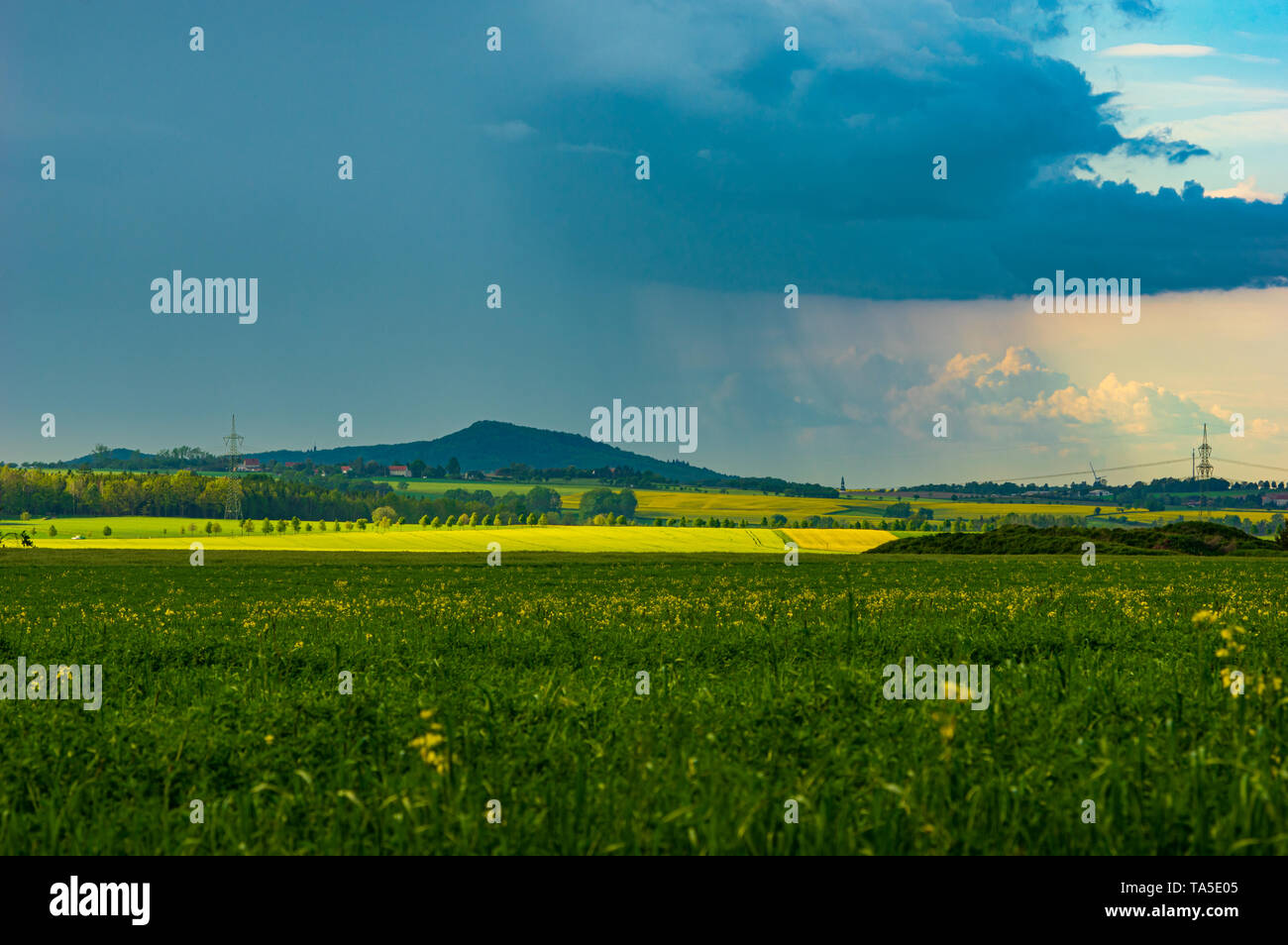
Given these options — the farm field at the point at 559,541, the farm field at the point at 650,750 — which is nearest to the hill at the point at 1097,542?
the farm field at the point at 559,541

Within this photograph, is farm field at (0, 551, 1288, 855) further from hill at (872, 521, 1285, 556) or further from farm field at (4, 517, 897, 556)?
hill at (872, 521, 1285, 556)

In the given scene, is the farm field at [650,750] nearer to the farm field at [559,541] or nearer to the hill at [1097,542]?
the farm field at [559,541]

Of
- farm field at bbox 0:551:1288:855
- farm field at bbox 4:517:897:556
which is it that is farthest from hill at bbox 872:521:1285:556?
farm field at bbox 0:551:1288:855

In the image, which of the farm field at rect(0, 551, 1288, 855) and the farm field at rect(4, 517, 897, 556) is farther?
the farm field at rect(4, 517, 897, 556)

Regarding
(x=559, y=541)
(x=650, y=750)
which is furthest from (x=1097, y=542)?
(x=650, y=750)

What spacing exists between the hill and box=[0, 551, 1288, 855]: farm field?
67786mm

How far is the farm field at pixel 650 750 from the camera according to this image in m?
6.31

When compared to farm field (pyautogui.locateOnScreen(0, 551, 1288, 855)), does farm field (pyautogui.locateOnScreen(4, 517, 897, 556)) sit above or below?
below

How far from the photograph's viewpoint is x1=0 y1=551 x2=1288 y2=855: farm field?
6309 millimetres

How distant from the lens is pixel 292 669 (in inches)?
620

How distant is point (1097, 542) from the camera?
84.9 metres

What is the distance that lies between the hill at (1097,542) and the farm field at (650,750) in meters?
67.8

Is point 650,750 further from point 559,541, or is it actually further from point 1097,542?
point 1097,542
